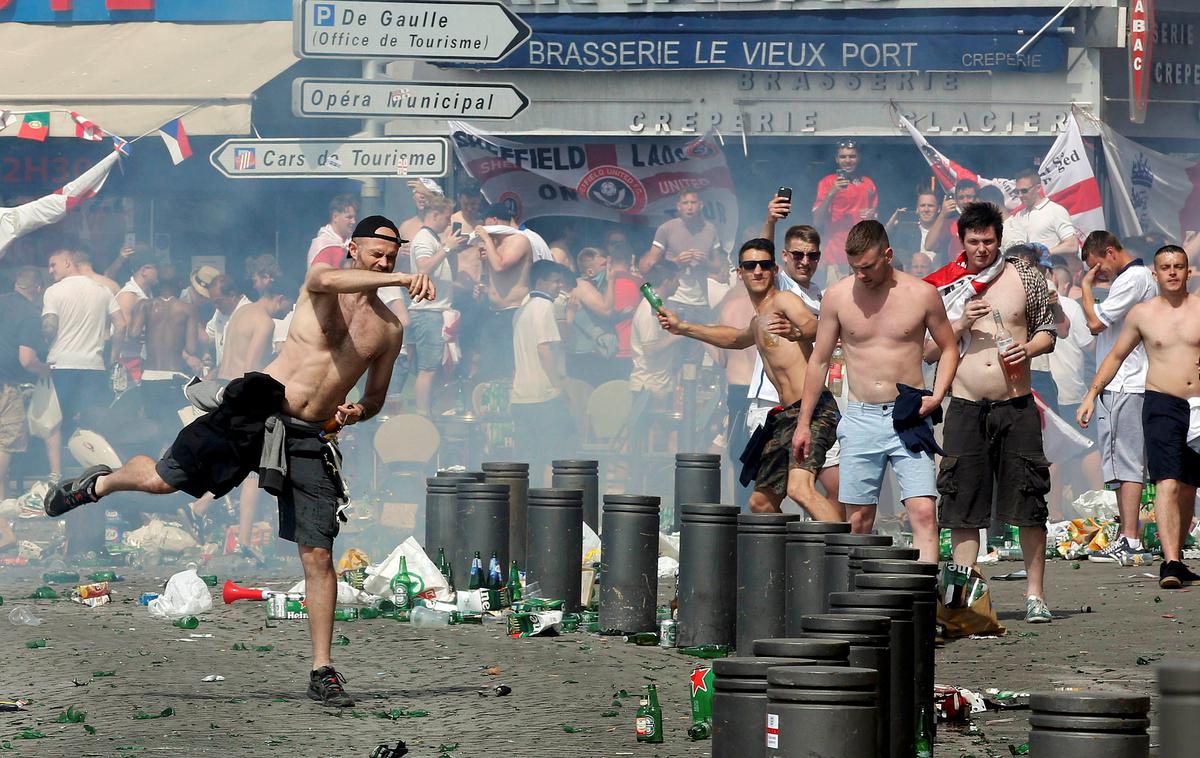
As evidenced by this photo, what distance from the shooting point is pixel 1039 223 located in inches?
655

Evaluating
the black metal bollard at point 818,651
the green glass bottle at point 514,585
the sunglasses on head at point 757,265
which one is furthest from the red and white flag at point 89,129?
the black metal bollard at point 818,651

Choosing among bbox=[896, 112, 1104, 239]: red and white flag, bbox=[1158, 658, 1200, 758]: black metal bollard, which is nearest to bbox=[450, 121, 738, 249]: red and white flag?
bbox=[896, 112, 1104, 239]: red and white flag

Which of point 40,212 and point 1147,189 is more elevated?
point 1147,189

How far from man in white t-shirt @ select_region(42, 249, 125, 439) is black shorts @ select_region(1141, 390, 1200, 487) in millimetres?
8382

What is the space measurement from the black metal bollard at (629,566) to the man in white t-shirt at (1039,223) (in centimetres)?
771

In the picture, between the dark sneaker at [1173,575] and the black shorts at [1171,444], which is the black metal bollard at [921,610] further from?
the black shorts at [1171,444]

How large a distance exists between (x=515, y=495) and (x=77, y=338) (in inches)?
192

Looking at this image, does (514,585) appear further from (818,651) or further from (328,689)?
(818,651)

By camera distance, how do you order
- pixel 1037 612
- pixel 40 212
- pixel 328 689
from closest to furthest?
pixel 328 689, pixel 1037 612, pixel 40 212

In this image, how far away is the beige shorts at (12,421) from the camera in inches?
606

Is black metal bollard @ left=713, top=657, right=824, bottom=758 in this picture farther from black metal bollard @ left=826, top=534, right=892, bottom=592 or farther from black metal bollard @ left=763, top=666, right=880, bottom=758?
black metal bollard @ left=826, top=534, right=892, bottom=592

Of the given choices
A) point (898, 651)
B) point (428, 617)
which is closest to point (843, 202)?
point (428, 617)

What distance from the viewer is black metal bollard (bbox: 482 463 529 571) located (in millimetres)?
12203

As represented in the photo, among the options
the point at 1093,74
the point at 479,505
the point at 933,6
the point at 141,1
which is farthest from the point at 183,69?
the point at 479,505
